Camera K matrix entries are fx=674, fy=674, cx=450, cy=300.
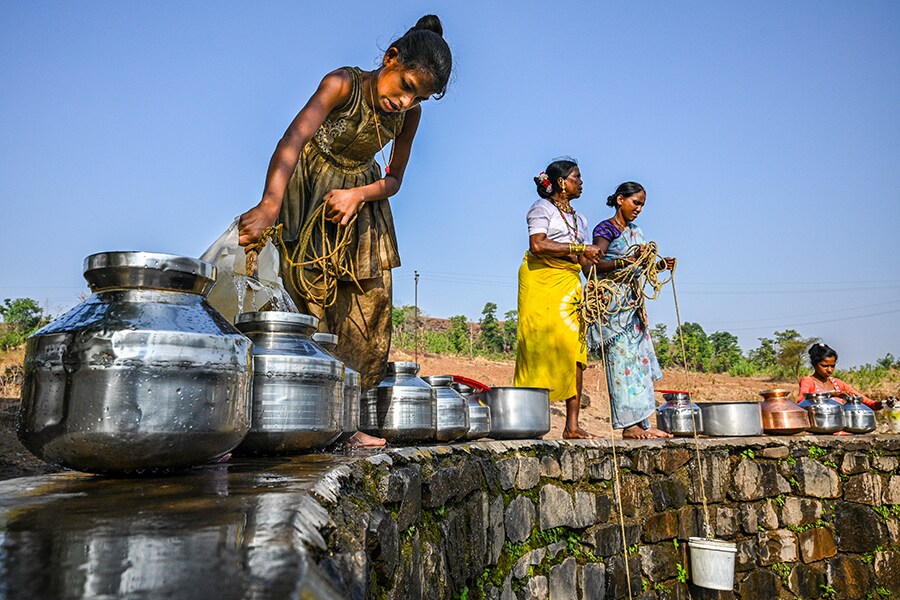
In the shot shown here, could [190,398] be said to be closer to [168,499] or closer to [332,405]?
[168,499]

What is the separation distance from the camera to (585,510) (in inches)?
137

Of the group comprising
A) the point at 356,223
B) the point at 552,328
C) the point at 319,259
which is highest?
the point at 356,223

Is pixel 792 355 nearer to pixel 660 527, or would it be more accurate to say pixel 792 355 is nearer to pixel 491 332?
pixel 491 332

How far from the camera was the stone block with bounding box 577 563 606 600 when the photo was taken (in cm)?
332

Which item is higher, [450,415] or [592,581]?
[450,415]

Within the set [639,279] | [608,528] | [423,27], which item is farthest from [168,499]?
[639,279]

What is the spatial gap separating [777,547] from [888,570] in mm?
1032

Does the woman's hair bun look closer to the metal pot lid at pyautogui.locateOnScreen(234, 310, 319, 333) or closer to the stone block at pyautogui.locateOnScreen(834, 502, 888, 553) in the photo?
the metal pot lid at pyautogui.locateOnScreen(234, 310, 319, 333)

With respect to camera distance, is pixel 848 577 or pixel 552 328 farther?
pixel 848 577

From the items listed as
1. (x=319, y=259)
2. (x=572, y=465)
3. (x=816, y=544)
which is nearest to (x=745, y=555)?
(x=816, y=544)

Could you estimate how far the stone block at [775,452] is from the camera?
466 centimetres

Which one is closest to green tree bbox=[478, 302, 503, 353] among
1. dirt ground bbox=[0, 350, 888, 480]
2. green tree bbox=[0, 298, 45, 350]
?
dirt ground bbox=[0, 350, 888, 480]

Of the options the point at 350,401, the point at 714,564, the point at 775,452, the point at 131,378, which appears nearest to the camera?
the point at 131,378

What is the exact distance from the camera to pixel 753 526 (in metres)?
4.53
